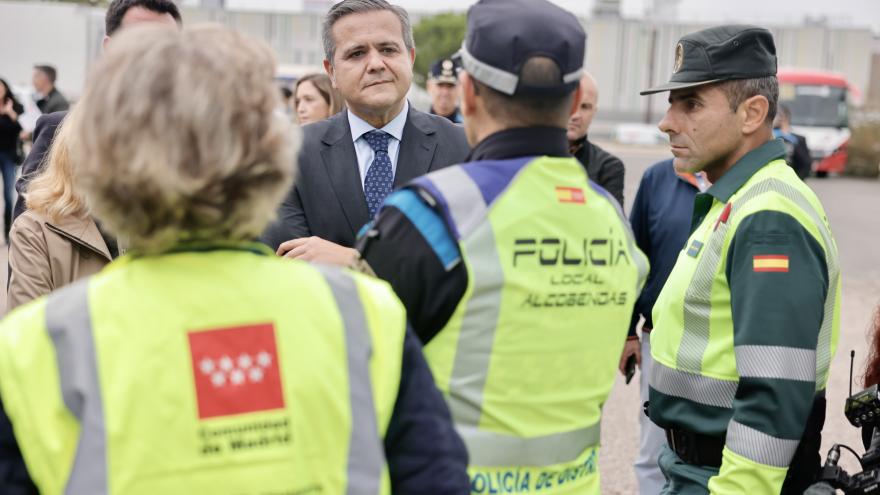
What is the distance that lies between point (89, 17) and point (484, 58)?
5102 centimetres

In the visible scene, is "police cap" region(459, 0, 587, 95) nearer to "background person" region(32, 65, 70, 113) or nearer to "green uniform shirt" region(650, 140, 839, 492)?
"green uniform shirt" region(650, 140, 839, 492)

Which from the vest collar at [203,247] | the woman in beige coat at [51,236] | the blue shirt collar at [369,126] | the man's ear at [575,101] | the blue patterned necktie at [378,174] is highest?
the man's ear at [575,101]

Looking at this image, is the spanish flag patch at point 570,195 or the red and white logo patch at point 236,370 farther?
the spanish flag patch at point 570,195

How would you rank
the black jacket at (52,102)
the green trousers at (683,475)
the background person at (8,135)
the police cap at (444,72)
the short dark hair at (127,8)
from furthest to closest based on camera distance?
the black jacket at (52,102)
the background person at (8,135)
the police cap at (444,72)
the short dark hair at (127,8)
the green trousers at (683,475)

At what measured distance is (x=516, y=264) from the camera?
208cm

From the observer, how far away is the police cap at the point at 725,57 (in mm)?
3053

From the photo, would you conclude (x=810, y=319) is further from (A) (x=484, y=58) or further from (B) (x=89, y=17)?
(B) (x=89, y=17)

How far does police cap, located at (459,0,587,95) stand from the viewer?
84.6 inches

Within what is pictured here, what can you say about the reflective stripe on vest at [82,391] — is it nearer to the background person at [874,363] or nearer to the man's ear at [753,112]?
the man's ear at [753,112]

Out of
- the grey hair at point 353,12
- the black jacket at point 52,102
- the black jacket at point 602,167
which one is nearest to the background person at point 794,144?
the black jacket at point 602,167

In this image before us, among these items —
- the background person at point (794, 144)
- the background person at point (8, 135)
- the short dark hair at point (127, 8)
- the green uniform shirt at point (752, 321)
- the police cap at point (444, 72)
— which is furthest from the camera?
the background person at point (8, 135)

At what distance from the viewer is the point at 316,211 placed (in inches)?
→ 131

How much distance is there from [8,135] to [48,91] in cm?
205

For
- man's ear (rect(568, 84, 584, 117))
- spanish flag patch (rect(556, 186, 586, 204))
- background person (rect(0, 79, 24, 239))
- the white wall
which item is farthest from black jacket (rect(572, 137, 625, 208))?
the white wall
